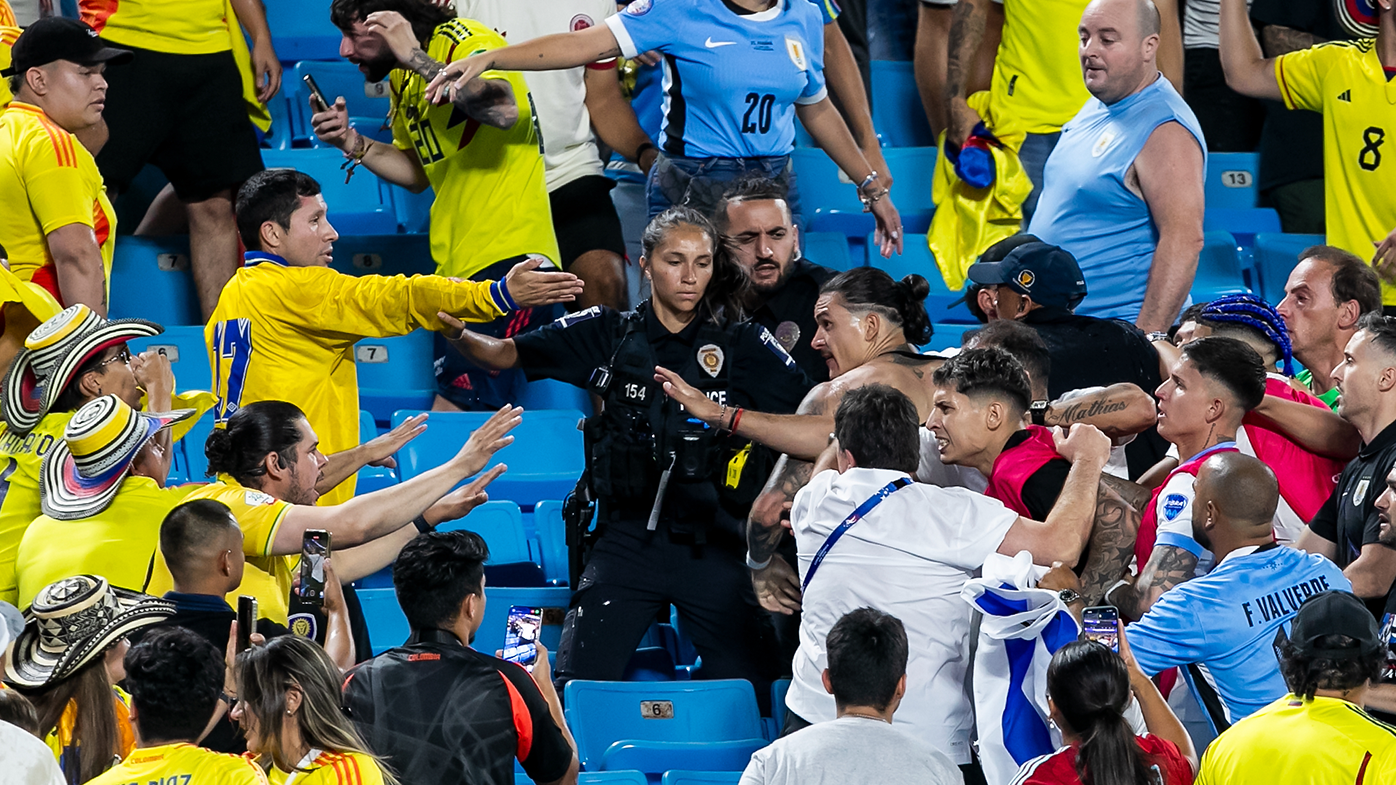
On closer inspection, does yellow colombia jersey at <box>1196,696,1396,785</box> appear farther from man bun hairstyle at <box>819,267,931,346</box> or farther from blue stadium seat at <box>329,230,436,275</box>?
blue stadium seat at <box>329,230,436,275</box>

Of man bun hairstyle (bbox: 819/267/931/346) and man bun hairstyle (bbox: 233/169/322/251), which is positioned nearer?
man bun hairstyle (bbox: 819/267/931/346)

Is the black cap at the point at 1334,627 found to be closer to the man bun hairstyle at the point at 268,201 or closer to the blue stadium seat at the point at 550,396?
the man bun hairstyle at the point at 268,201

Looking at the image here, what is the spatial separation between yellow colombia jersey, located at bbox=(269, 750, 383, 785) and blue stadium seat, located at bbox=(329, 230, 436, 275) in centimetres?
428

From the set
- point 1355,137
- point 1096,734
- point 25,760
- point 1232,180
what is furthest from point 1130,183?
point 25,760

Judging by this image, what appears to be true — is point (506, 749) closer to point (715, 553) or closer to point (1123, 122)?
point (715, 553)

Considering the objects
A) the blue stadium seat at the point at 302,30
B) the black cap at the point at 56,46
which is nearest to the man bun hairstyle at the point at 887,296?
the black cap at the point at 56,46

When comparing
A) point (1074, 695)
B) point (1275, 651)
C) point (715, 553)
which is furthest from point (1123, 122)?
point (1074, 695)

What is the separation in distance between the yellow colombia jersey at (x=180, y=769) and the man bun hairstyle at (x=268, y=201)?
9.07 feet

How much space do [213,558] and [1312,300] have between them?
3.62m

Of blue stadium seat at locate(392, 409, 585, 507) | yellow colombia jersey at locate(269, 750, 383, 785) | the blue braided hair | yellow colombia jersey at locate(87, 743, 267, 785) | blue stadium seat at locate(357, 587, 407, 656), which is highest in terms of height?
the blue braided hair

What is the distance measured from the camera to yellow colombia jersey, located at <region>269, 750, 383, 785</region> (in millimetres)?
3414

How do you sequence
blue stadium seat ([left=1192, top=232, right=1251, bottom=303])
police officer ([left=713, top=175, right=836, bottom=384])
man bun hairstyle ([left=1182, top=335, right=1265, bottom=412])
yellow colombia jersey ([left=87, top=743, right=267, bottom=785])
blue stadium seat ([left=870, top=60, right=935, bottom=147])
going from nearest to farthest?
yellow colombia jersey ([left=87, top=743, right=267, bottom=785]) < man bun hairstyle ([left=1182, top=335, right=1265, bottom=412]) < police officer ([left=713, top=175, right=836, bottom=384]) < blue stadium seat ([left=1192, top=232, right=1251, bottom=303]) < blue stadium seat ([left=870, top=60, right=935, bottom=147])

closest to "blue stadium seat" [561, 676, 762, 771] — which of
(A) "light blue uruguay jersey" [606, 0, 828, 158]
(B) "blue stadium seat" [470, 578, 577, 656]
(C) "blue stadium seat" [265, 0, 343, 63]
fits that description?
(B) "blue stadium seat" [470, 578, 577, 656]

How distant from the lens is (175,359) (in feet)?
22.2
